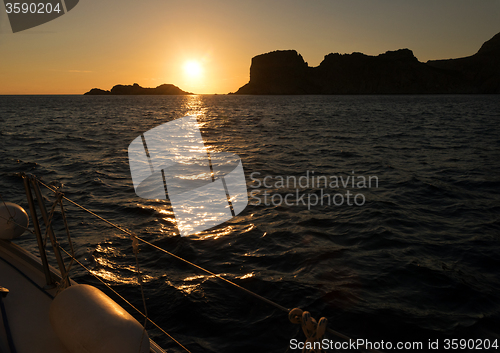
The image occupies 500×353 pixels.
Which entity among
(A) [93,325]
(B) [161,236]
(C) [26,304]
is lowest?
(B) [161,236]

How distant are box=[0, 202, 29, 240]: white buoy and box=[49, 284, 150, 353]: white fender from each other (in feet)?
7.80

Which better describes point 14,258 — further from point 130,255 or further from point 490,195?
point 490,195

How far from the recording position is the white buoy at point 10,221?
433 centimetres

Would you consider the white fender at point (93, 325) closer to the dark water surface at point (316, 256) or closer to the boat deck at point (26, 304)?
the boat deck at point (26, 304)

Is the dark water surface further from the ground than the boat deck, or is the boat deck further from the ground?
the boat deck

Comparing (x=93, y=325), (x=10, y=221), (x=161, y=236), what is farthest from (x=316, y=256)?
(x=10, y=221)

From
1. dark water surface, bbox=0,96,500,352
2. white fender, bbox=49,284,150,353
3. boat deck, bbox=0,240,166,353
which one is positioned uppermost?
white fender, bbox=49,284,150,353

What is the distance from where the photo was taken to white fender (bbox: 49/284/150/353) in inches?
86.5

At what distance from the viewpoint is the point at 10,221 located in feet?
14.6

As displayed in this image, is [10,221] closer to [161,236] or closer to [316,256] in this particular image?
[161,236]

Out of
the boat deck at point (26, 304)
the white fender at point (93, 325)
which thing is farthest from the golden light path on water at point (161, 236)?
the white fender at point (93, 325)

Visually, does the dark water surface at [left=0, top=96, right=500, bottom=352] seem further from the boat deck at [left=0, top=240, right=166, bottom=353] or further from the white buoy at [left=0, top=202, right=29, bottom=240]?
the boat deck at [left=0, top=240, right=166, bottom=353]

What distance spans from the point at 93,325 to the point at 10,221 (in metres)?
3.17

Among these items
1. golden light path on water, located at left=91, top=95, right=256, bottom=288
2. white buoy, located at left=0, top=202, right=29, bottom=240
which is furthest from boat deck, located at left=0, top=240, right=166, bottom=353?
golden light path on water, located at left=91, top=95, right=256, bottom=288
